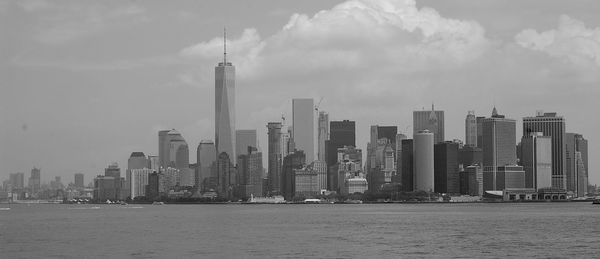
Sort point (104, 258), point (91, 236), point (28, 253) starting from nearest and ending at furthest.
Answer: point (104, 258)
point (28, 253)
point (91, 236)

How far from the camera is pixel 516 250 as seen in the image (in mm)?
91250

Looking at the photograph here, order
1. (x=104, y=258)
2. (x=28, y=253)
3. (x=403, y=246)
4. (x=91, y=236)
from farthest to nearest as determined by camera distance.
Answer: (x=91, y=236) < (x=403, y=246) < (x=28, y=253) < (x=104, y=258)

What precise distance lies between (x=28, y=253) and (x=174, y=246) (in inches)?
546

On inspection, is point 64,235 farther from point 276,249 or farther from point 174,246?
point 276,249

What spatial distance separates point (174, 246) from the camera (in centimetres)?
9800

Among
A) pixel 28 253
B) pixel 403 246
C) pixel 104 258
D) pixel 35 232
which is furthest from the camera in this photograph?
pixel 35 232

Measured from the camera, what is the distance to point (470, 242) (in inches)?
4018

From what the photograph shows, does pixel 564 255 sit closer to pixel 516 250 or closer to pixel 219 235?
pixel 516 250

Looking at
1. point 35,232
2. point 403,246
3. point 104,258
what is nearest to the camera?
point 104,258

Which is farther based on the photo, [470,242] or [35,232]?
[35,232]

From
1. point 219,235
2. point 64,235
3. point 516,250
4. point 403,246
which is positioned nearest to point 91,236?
point 64,235

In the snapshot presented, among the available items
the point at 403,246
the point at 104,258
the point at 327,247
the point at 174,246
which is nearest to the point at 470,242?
the point at 403,246

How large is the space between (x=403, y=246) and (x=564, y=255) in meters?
17.0

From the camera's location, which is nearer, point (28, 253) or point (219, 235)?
point (28, 253)
